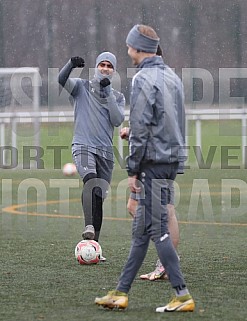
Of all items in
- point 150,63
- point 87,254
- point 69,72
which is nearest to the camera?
point 150,63

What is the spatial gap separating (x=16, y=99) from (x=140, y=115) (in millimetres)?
19001

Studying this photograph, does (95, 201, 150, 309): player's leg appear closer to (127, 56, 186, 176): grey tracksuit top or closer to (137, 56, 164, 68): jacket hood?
(127, 56, 186, 176): grey tracksuit top

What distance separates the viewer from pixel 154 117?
247 inches

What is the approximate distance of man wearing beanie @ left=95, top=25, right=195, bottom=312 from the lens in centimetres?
620

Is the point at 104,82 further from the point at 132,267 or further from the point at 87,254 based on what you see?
the point at 132,267

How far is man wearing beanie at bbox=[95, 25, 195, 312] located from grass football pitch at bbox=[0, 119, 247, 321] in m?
0.22

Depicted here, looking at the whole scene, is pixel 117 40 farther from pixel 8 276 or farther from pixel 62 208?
pixel 8 276

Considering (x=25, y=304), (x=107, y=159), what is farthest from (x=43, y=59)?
(x=25, y=304)

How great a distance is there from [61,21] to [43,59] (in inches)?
45.6

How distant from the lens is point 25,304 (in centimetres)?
660

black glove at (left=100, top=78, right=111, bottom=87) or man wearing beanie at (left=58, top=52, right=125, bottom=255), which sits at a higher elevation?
black glove at (left=100, top=78, right=111, bottom=87)

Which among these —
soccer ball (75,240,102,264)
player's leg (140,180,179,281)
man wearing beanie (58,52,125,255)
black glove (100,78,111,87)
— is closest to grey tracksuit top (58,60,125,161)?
man wearing beanie (58,52,125,255)

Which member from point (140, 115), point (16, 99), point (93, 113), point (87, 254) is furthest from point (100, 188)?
point (16, 99)

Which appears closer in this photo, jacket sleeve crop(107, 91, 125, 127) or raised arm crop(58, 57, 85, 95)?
raised arm crop(58, 57, 85, 95)
